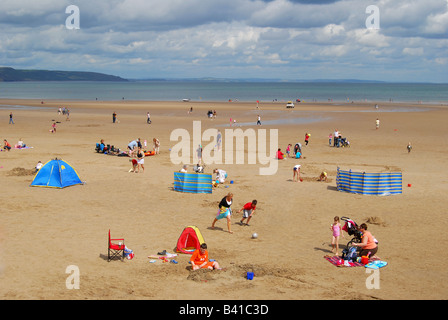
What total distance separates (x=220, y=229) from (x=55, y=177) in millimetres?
9490

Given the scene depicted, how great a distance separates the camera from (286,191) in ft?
73.5

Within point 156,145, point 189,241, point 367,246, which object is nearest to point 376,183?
point 367,246

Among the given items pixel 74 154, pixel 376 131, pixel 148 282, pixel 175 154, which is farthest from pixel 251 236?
pixel 376 131

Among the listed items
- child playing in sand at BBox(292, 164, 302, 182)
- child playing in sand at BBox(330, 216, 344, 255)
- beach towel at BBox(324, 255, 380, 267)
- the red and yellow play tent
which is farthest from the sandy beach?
the red and yellow play tent

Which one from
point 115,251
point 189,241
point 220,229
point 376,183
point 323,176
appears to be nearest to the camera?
point 115,251

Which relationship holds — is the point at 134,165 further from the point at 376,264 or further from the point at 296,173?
the point at 376,264

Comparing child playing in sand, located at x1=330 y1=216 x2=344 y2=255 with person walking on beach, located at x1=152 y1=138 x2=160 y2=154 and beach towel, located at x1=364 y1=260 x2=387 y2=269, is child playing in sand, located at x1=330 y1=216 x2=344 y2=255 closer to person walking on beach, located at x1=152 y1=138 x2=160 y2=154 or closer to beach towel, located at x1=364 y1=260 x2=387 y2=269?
beach towel, located at x1=364 y1=260 x2=387 y2=269

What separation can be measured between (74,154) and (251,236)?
62.3ft

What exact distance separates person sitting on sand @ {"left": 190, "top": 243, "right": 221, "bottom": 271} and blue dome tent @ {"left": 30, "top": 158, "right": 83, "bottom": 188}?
1129 cm

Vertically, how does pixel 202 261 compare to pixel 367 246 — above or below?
below

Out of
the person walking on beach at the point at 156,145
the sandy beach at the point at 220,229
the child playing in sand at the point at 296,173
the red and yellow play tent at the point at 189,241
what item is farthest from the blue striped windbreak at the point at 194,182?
the person walking on beach at the point at 156,145

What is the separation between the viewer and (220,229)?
16875 mm

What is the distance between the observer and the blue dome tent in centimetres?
2220

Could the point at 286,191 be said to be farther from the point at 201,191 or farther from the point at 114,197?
the point at 114,197
